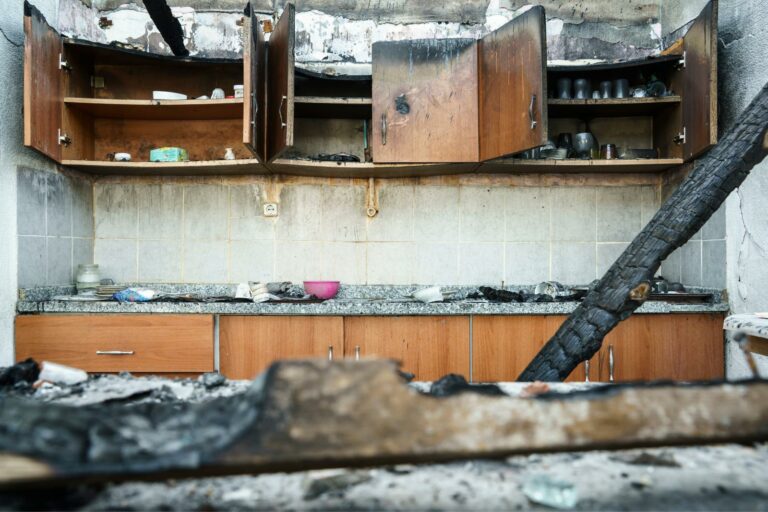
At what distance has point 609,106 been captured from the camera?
9.83 ft

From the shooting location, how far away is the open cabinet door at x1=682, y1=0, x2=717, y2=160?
255 centimetres

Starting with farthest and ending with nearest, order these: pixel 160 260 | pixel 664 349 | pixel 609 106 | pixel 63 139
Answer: pixel 160 260 → pixel 609 106 → pixel 63 139 → pixel 664 349

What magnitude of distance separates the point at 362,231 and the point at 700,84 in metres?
2.22

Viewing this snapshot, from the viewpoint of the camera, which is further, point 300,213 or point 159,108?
point 300,213

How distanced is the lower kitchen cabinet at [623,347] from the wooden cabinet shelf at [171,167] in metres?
1.73

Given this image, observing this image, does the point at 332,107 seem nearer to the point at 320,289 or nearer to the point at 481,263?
the point at 320,289

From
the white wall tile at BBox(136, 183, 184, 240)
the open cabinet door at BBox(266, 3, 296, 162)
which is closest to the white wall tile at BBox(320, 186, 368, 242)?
the open cabinet door at BBox(266, 3, 296, 162)

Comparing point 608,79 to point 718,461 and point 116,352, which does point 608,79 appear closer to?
point 718,461

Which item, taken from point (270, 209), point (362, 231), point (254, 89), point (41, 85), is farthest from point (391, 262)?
point (41, 85)

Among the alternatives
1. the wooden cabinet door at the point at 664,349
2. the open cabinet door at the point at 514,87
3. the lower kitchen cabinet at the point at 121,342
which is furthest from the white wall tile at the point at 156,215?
the wooden cabinet door at the point at 664,349

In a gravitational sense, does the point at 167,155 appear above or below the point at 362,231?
above

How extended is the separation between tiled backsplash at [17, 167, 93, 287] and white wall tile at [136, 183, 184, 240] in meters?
0.34

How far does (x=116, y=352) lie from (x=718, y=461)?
2659 millimetres

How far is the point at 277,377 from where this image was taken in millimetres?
662
